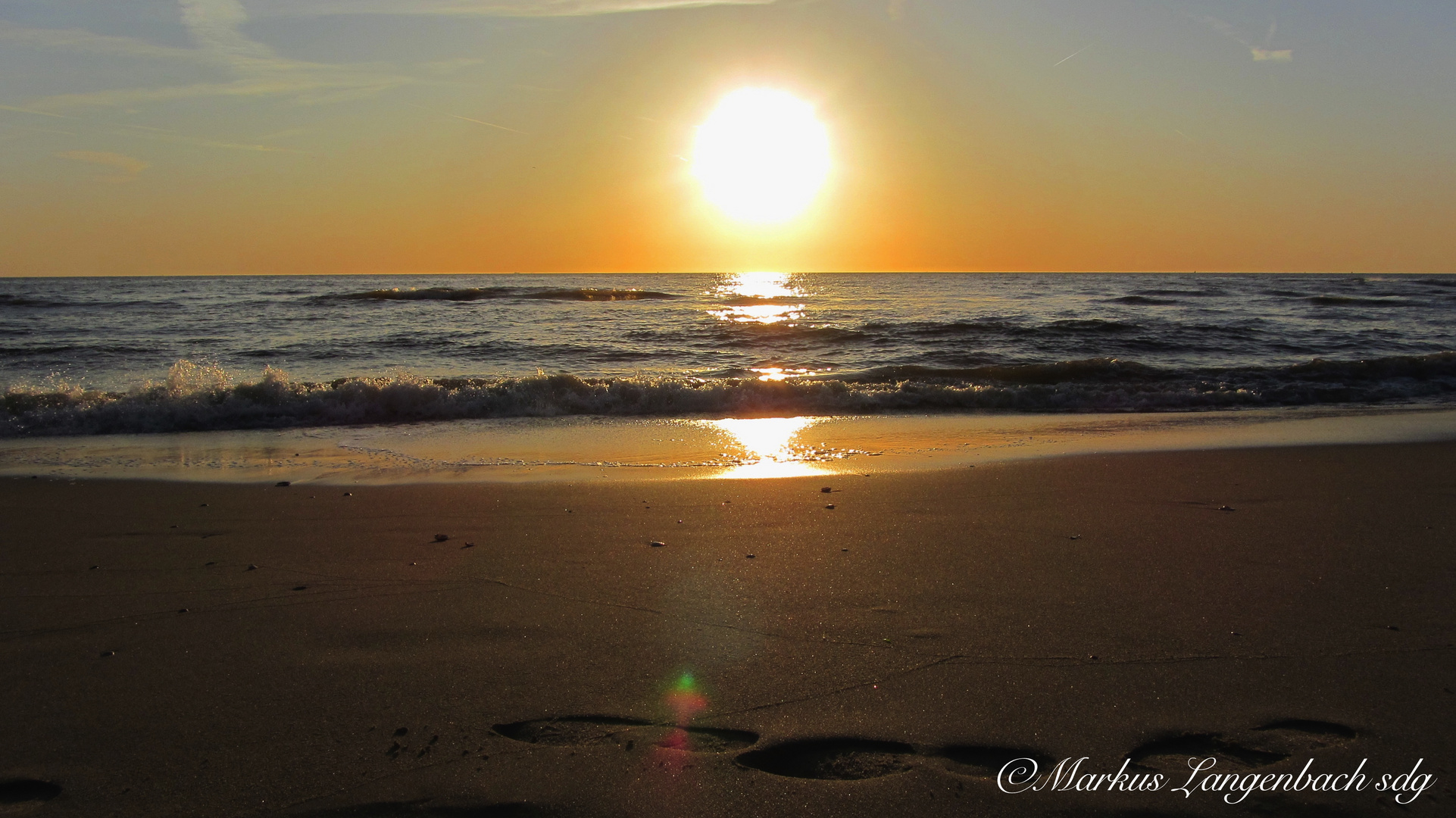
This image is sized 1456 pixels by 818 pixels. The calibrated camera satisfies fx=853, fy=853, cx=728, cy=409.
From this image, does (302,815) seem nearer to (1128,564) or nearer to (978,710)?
(978,710)

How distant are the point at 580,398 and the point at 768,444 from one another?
388cm

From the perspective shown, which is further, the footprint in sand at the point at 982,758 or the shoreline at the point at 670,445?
the shoreline at the point at 670,445

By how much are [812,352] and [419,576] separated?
15621 millimetres

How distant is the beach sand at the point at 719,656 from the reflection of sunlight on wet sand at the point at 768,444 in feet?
4.20

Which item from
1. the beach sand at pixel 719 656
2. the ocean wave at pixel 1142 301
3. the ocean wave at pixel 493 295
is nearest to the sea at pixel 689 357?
the ocean wave at pixel 1142 301

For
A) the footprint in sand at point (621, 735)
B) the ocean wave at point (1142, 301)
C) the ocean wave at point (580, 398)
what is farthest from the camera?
the ocean wave at point (1142, 301)

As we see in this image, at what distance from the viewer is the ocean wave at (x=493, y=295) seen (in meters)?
36.8

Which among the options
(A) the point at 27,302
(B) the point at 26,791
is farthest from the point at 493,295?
(B) the point at 26,791

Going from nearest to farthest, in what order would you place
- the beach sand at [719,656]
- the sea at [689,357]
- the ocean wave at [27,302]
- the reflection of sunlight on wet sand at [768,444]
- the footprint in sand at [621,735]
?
the beach sand at [719,656], the footprint in sand at [621,735], the reflection of sunlight on wet sand at [768,444], the sea at [689,357], the ocean wave at [27,302]

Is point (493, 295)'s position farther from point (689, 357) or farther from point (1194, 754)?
point (1194, 754)

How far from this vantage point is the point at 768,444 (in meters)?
8.16

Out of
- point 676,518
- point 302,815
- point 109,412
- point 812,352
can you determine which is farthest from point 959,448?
point 812,352

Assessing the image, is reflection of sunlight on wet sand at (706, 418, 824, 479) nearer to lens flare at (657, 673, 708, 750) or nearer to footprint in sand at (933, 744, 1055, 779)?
lens flare at (657, 673, 708, 750)

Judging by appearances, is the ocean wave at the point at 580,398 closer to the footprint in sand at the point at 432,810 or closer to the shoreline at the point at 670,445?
the shoreline at the point at 670,445
